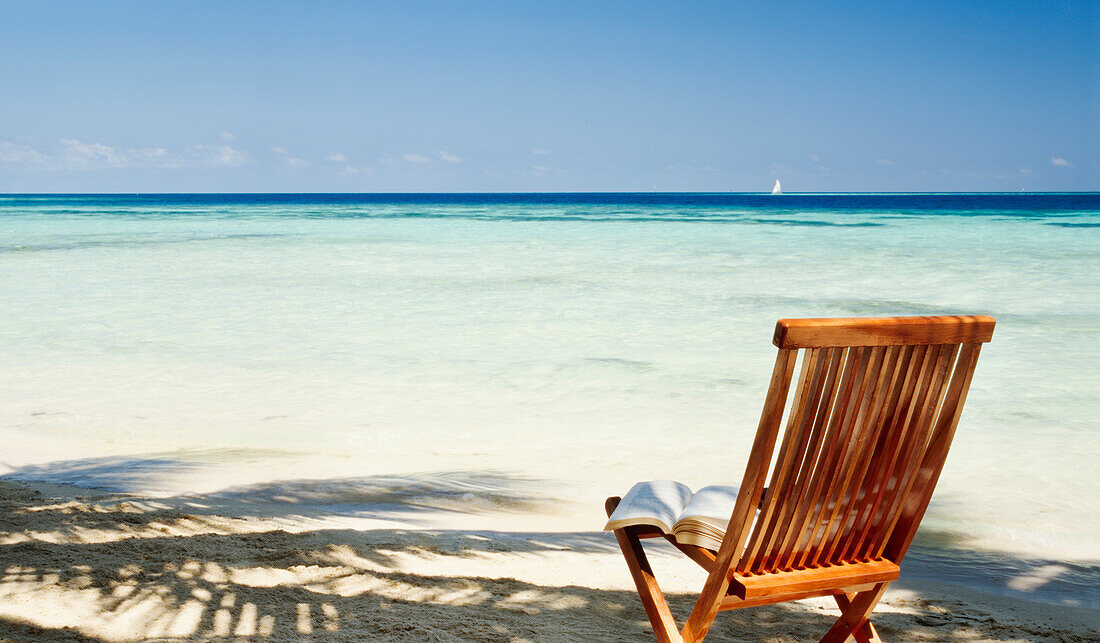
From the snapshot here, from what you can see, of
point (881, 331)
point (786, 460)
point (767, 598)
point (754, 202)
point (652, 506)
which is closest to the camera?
point (881, 331)

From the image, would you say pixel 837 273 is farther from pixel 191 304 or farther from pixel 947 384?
pixel 947 384

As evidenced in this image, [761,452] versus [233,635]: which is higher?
[761,452]

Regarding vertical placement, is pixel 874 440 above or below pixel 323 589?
above

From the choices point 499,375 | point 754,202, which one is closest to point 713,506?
point 499,375

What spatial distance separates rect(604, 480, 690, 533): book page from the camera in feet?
6.57

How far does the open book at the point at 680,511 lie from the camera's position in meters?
1.92

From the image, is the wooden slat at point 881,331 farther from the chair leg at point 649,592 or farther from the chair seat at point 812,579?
the chair leg at point 649,592

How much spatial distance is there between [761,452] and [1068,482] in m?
3.53

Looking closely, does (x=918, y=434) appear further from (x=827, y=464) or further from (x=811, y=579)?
(x=811, y=579)

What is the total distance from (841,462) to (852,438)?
2.4 inches

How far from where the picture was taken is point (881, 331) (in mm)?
1571

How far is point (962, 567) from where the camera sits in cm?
314

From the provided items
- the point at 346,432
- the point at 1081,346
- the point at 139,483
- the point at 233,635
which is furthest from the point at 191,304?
the point at 1081,346

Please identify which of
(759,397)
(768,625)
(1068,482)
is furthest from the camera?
(759,397)
